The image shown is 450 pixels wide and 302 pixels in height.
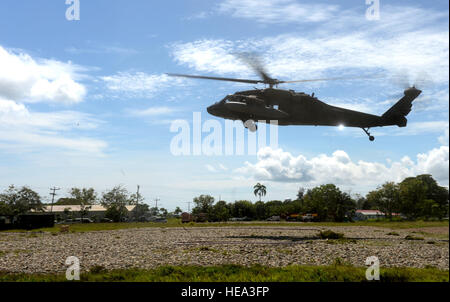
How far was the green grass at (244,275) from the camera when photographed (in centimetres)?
1788

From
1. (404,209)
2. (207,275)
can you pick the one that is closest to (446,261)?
(207,275)

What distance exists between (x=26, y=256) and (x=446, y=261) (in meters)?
29.4

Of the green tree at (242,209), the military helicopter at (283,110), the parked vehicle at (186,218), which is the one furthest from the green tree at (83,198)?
the military helicopter at (283,110)

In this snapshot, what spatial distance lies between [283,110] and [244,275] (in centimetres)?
1666

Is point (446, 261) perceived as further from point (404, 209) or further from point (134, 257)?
point (404, 209)

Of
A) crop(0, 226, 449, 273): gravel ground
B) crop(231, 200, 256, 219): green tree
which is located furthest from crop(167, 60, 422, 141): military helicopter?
crop(231, 200, 256, 219): green tree

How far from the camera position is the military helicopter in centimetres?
2956

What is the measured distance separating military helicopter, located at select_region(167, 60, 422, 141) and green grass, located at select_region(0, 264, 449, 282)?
1305 cm

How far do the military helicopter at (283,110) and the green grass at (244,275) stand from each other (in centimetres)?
1305

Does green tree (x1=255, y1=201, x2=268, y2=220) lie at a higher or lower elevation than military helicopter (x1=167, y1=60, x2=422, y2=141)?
lower

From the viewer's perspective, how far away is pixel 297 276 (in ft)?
60.3

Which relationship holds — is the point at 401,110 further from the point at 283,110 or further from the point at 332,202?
the point at 332,202

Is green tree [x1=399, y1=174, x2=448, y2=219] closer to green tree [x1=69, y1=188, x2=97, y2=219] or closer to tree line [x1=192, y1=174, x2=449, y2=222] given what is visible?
tree line [x1=192, y1=174, x2=449, y2=222]

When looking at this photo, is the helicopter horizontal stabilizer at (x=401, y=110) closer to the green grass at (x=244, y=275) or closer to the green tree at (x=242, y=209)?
the green grass at (x=244, y=275)
